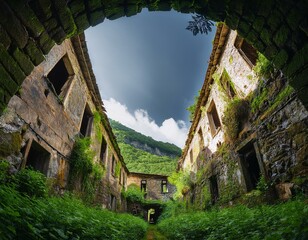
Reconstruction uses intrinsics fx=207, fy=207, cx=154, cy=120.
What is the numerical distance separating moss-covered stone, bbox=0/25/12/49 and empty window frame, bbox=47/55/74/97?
4186mm

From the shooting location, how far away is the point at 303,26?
253 cm

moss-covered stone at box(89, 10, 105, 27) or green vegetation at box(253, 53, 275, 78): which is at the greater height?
green vegetation at box(253, 53, 275, 78)

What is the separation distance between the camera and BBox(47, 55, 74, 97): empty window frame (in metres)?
7.14

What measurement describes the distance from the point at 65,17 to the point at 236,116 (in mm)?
5935

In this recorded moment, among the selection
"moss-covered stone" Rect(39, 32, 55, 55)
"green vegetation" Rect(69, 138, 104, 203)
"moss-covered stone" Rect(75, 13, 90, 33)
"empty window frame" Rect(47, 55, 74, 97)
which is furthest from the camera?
"green vegetation" Rect(69, 138, 104, 203)

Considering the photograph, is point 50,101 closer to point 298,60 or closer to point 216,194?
point 298,60

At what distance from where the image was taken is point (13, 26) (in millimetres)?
2475

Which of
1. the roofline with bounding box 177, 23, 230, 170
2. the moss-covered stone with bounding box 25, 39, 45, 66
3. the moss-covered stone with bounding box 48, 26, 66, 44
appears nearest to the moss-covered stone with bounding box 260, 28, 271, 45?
the moss-covered stone with bounding box 48, 26, 66, 44

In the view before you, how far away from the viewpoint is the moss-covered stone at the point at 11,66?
8.03 ft

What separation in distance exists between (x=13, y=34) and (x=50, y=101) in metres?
3.60

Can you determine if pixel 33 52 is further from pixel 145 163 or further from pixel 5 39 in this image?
pixel 145 163

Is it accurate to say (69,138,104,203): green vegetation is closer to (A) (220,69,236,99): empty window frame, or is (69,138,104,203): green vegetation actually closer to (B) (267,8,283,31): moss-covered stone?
(A) (220,69,236,99): empty window frame

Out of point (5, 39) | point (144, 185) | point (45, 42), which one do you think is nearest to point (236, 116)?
point (45, 42)

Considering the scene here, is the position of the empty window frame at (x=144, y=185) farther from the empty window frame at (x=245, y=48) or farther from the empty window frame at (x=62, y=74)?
the empty window frame at (x=245, y=48)
